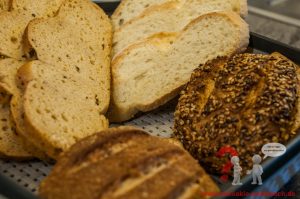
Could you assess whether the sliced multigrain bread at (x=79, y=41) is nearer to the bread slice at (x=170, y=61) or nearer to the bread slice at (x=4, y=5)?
the bread slice at (x=170, y=61)

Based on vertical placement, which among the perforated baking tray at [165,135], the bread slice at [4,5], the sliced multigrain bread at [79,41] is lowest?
the perforated baking tray at [165,135]

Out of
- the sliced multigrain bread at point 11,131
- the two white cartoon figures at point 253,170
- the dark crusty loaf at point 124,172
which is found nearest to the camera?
the dark crusty loaf at point 124,172

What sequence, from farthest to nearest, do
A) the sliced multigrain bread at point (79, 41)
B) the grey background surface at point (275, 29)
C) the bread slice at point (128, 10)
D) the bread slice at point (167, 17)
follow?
1. the grey background surface at point (275, 29)
2. the bread slice at point (128, 10)
3. the bread slice at point (167, 17)
4. the sliced multigrain bread at point (79, 41)

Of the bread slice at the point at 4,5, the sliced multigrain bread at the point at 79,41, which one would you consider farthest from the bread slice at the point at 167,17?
the bread slice at the point at 4,5

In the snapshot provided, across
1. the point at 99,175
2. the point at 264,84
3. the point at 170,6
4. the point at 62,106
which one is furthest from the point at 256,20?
the point at 99,175

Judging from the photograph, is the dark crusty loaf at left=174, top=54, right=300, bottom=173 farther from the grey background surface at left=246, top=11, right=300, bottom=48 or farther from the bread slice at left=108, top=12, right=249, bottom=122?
the grey background surface at left=246, top=11, right=300, bottom=48

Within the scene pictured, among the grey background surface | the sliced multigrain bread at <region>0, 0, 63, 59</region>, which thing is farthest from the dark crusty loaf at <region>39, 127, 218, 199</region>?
the grey background surface

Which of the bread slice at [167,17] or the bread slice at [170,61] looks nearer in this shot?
the bread slice at [170,61]
